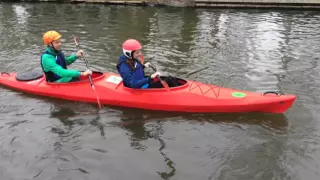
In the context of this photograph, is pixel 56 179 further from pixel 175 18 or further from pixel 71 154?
pixel 175 18

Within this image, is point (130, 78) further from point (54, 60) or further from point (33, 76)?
point (33, 76)

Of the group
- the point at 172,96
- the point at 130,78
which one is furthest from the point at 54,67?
the point at 172,96

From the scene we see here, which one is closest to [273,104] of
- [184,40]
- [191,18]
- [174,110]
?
[174,110]

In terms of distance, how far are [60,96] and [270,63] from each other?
5.65 metres

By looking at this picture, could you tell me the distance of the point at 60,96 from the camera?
7480mm

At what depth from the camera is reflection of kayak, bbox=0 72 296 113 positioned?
6.40 meters

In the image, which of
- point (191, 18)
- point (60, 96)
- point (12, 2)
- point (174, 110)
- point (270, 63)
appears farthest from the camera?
point (12, 2)

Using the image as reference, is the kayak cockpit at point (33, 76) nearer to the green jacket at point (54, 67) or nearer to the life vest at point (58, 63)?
the life vest at point (58, 63)

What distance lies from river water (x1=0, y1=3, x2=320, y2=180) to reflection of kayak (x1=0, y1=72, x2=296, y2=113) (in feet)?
0.54

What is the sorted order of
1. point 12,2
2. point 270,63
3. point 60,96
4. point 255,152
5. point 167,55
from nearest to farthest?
point 255,152
point 60,96
point 270,63
point 167,55
point 12,2

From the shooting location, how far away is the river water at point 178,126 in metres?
5.22

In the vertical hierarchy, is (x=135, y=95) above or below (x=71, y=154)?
above

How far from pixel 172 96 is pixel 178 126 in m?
0.63

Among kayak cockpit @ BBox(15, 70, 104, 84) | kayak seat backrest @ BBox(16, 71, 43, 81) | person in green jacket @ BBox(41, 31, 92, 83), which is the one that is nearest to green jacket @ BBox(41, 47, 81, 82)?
person in green jacket @ BBox(41, 31, 92, 83)
